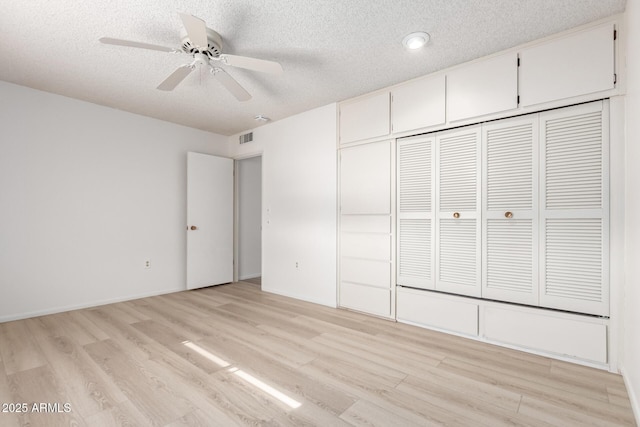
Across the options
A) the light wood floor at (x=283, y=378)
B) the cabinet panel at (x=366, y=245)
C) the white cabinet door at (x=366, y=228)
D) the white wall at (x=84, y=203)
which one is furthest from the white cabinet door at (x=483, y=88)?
the white wall at (x=84, y=203)

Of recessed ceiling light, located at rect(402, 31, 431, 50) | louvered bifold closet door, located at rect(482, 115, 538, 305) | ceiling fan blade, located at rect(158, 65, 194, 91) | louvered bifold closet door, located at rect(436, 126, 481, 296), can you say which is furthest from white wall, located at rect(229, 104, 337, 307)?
ceiling fan blade, located at rect(158, 65, 194, 91)

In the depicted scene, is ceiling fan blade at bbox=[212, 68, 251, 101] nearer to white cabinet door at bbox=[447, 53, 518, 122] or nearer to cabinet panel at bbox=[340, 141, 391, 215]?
cabinet panel at bbox=[340, 141, 391, 215]

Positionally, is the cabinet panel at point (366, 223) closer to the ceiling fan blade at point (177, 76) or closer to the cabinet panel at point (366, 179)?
the cabinet panel at point (366, 179)

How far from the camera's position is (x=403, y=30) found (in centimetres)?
230

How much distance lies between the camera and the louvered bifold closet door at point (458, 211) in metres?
2.75

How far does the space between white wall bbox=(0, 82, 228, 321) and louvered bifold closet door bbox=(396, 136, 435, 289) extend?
338 cm

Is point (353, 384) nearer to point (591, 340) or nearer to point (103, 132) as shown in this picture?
point (591, 340)

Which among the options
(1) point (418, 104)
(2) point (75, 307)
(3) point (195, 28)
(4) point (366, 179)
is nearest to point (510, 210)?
(1) point (418, 104)

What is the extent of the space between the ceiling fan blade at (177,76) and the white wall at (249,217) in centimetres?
289

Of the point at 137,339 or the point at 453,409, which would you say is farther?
the point at 137,339

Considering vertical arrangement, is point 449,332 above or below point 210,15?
below

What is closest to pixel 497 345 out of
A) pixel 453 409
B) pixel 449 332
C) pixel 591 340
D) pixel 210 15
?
pixel 449 332

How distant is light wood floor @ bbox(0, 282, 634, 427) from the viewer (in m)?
1.71

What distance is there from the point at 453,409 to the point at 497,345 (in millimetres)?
1125
